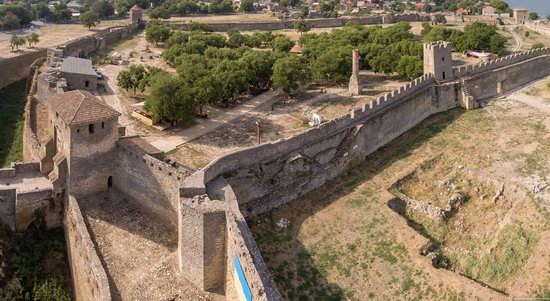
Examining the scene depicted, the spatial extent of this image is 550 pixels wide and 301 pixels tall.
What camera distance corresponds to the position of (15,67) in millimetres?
47500

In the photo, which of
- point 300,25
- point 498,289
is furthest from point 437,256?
point 300,25

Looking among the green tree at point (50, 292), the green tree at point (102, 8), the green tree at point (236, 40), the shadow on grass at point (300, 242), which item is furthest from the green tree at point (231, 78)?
the green tree at point (102, 8)

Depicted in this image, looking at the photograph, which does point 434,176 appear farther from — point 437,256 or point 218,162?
point 218,162

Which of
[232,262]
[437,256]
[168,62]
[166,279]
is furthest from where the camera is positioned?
[168,62]

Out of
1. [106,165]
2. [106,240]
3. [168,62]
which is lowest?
[106,240]

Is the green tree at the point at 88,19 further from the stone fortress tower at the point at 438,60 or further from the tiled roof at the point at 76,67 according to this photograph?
the stone fortress tower at the point at 438,60

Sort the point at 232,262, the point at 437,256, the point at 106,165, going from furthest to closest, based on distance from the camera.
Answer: the point at 106,165 → the point at 437,256 → the point at 232,262

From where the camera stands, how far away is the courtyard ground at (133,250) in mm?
19297

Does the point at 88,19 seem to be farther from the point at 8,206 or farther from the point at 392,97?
the point at 8,206

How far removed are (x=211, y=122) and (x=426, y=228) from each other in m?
17.3

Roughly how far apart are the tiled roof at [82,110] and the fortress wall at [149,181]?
5.31 feet

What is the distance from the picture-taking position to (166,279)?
19859 millimetres

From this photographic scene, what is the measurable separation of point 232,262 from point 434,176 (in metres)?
14.3

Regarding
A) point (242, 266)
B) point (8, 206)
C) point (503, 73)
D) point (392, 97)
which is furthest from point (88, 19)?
point (242, 266)
